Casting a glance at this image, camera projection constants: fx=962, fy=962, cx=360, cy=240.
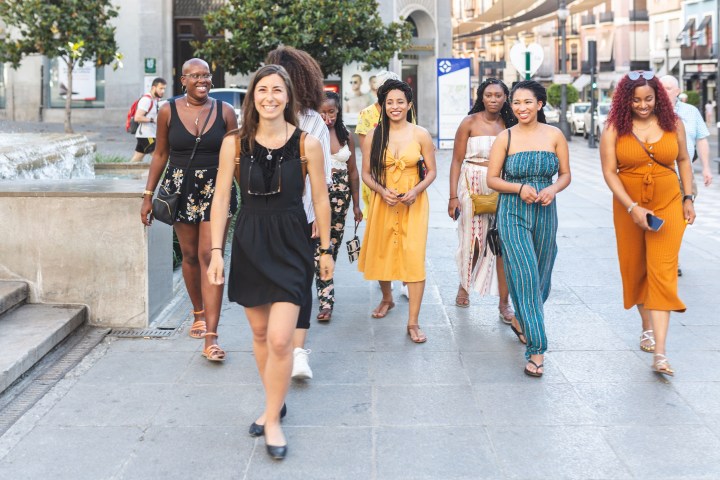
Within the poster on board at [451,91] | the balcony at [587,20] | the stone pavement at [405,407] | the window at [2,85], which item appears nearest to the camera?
the stone pavement at [405,407]

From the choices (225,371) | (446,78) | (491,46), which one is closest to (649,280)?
(225,371)

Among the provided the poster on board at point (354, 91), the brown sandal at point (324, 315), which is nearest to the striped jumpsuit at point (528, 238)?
the brown sandal at point (324, 315)

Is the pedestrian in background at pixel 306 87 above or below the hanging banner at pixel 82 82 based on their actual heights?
below

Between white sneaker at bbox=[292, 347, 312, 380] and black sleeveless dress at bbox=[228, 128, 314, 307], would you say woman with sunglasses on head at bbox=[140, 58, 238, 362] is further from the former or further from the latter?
black sleeveless dress at bbox=[228, 128, 314, 307]

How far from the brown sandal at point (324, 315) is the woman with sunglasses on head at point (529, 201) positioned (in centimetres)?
169

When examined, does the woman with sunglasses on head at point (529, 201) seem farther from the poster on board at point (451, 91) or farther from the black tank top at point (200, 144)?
the poster on board at point (451, 91)

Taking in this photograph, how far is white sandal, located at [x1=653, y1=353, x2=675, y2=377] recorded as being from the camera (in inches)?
222

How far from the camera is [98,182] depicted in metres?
7.36

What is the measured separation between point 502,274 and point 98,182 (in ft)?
10.3

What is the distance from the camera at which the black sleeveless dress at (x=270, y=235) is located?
454 centimetres

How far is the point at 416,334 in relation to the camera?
6.53 metres

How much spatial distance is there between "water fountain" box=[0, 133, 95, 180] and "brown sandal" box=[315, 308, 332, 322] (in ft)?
12.2

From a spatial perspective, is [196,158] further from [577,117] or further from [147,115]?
[577,117]

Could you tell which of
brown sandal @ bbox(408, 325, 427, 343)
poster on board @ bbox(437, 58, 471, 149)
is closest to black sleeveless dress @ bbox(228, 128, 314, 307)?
brown sandal @ bbox(408, 325, 427, 343)
